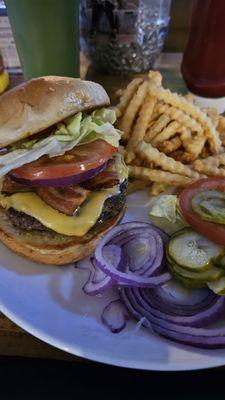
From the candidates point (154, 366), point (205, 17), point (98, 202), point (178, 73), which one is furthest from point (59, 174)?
point (178, 73)

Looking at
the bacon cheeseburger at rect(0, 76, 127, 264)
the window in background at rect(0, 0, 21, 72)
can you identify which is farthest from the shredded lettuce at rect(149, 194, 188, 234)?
the window in background at rect(0, 0, 21, 72)

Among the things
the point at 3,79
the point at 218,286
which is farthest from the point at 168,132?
the point at 3,79

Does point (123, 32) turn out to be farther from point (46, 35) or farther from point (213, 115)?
point (213, 115)

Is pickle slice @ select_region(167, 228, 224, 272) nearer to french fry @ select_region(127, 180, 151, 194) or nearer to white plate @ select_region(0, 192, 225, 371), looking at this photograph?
white plate @ select_region(0, 192, 225, 371)

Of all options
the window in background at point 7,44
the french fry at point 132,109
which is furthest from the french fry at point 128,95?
the window in background at point 7,44

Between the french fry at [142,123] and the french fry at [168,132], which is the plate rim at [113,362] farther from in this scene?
the french fry at [168,132]

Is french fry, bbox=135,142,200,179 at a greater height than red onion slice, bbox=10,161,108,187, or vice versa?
red onion slice, bbox=10,161,108,187
